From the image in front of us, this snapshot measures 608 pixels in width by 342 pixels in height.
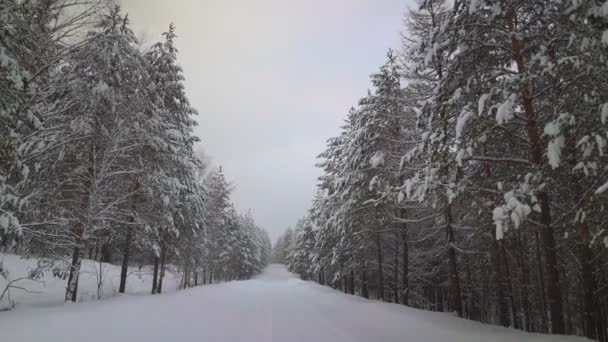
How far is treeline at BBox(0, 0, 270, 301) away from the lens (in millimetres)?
6656

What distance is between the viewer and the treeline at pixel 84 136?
21.8ft

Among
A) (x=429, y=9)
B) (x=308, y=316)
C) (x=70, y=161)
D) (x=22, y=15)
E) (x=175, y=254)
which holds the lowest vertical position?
(x=308, y=316)

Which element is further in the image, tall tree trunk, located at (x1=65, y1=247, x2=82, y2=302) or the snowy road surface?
tall tree trunk, located at (x1=65, y1=247, x2=82, y2=302)

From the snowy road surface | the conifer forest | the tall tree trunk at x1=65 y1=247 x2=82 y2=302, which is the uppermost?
the conifer forest

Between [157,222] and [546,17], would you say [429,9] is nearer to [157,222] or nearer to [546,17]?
[546,17]

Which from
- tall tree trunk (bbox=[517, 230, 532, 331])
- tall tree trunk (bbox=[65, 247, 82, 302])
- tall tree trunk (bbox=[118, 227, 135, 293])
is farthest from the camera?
tall tree trunk (bbox=[118, 227, 135, 293])

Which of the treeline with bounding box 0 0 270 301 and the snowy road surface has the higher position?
the treeline with bounding box 0 0 270 301

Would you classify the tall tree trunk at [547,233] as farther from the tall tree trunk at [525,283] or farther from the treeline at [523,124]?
the tall tree trunk at [525,283]

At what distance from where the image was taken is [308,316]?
34.6ft

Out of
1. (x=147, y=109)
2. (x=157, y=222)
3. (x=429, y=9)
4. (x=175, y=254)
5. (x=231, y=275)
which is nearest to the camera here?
(x=429, y=9)

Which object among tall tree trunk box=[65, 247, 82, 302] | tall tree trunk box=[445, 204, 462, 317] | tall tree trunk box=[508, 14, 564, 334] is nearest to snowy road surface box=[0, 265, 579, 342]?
tall tree trunk box=[508, 14, 564, 334]

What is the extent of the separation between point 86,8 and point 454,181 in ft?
31.8

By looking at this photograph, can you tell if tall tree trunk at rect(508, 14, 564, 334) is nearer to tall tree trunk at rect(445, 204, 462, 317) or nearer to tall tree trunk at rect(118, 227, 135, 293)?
tall tree trunk at rect(445, 204, 462, 317)

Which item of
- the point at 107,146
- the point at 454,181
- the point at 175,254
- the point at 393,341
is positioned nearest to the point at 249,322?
the point at 393,341
